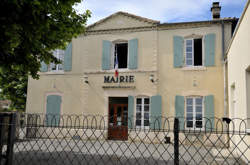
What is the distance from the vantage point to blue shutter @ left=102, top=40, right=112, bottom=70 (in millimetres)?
12031

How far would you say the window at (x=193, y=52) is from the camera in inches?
436

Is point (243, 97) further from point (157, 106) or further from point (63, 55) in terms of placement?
point (63, 55)

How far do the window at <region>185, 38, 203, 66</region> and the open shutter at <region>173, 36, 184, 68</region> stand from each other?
0.30 meters

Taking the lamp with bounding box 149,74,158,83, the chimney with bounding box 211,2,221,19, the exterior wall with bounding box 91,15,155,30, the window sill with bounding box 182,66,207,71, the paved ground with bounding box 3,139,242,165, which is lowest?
the paved ground with bounding box 3,139,242,165

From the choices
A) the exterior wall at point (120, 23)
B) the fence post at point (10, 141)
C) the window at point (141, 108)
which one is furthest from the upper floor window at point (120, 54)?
the fence post at point (10, 141)

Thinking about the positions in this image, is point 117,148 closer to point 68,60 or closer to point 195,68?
point 195,68

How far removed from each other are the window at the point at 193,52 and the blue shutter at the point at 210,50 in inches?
21.9

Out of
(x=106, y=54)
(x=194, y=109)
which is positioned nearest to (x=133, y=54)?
(x=106, y=54)

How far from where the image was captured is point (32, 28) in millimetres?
4922

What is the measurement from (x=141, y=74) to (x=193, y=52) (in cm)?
273

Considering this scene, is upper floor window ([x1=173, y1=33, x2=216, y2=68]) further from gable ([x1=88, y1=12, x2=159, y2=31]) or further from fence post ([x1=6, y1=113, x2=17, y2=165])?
fence post ([x1=6, y1=113, x2=17, y2=165])

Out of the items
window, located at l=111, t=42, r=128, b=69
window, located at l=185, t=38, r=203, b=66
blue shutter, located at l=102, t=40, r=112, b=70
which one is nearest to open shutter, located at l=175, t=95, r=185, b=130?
window, located at l=185, t=38, r=203, b=66

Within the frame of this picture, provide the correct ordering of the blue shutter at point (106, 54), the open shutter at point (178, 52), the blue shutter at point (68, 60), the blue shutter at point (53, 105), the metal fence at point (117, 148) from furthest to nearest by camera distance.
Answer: the blue shutter at point (68, 60) < the blue shutter at point (53, 105) < the blue shutter at point (106, 54) < the open shutter at point (178, 52) < the metal fence at point (117, 148)

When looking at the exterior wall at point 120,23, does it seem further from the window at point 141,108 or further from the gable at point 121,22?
the window at point 141,108
